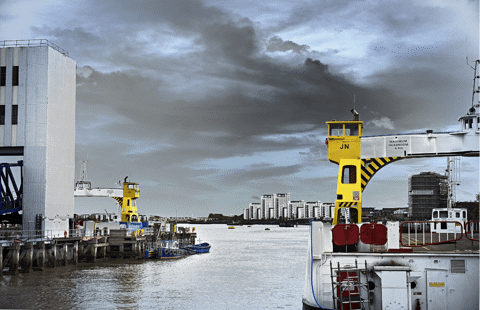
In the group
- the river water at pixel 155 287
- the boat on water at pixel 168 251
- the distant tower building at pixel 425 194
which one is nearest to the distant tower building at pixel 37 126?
the river water at pixel 155 287

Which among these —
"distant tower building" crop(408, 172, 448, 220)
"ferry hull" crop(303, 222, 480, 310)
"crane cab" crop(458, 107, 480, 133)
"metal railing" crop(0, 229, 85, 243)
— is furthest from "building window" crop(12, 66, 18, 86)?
"distant tower building" crop(408, 172, 448, 220)

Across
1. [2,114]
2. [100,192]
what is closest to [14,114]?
[2,114]

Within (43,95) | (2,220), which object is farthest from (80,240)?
(43,95)

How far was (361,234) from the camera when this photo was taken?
16.6 m

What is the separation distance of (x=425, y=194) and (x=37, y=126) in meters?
103

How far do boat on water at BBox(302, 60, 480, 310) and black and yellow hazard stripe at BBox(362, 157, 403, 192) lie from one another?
4 centimetres

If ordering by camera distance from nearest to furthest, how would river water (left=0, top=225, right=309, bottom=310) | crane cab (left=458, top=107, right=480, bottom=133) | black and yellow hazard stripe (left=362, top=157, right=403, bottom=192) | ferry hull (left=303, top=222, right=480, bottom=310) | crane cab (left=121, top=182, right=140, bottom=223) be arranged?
ferry hull (left=303, top=222, right=480, bottom=310) < crane cab (left=458, top=107, right=480, bottom=133) < black and yellow hazard stripe (left=362, top=157, right=403, bottom=192) < river water (left=0, top=225, right=309, bottom=310) < crane cab (left=121, top=182, right=140, bottom=223)

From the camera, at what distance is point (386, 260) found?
15.7 m

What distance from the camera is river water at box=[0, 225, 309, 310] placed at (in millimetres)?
29094

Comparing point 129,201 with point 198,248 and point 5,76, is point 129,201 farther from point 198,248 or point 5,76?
point 5,76

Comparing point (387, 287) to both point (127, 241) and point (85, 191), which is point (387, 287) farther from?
point (85, 191)

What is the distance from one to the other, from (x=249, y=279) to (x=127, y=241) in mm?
22175

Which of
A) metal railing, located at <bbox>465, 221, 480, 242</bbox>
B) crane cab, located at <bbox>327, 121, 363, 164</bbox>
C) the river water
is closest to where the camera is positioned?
metal railing, located at <bbox>465, 221, 480, 242</bbox>

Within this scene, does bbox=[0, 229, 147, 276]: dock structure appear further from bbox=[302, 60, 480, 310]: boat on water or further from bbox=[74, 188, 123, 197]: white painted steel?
bbox=[302, 60, 480, 310]: boat on water
